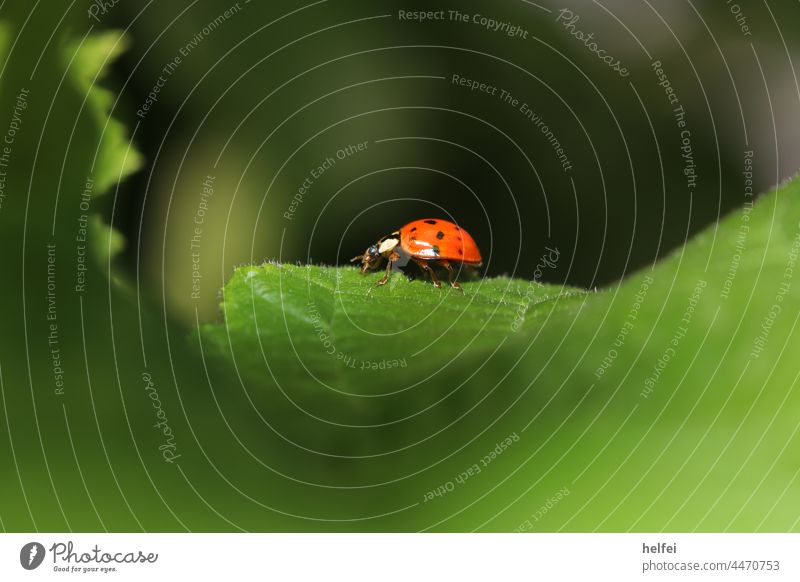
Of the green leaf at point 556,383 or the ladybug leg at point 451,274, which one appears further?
the ladybug leg at point 451,274

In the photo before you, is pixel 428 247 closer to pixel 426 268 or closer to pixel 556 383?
pixel 426 268

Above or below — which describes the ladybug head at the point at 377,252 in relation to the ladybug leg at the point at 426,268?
above
